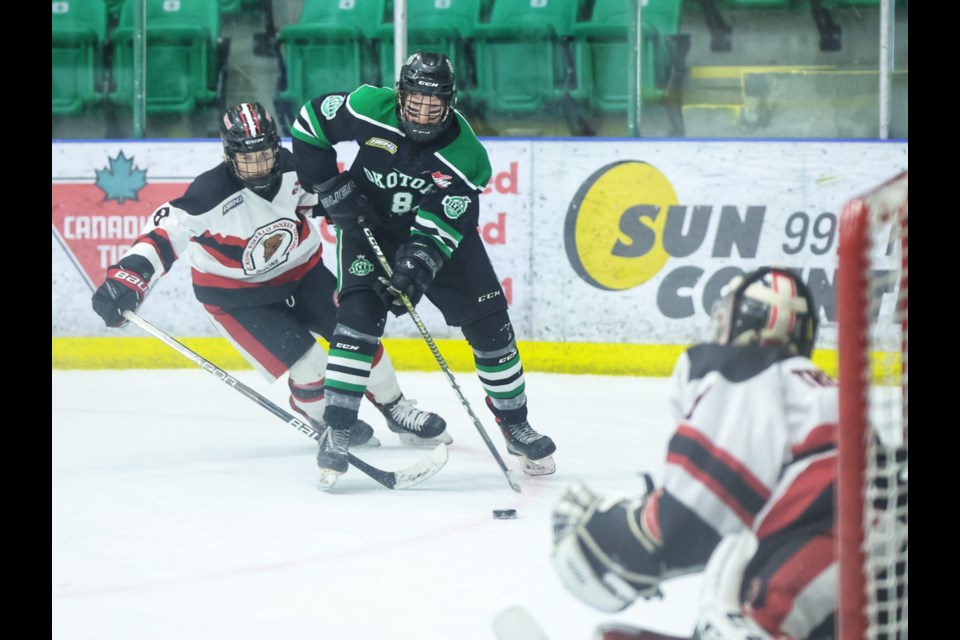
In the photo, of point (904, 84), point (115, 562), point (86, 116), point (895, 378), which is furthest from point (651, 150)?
point (895, 378)

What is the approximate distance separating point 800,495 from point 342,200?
6.15 feet

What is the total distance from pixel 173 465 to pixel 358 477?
0.52 metres

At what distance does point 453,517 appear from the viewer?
2.49 m

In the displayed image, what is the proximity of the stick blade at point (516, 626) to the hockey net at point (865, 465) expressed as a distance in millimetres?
412

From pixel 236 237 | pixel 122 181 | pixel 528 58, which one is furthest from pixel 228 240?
pixel 528 58

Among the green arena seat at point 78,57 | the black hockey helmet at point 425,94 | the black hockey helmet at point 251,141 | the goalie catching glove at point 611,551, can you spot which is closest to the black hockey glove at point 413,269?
the black hockey helmet at point 425,94

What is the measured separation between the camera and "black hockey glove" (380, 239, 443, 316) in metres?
2.69

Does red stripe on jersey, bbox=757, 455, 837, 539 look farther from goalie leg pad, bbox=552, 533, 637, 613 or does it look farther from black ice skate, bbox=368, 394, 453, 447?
black ice skate, bbox=368, 394, 453, 447

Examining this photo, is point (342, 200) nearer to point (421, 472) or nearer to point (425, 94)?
point (425, 94)

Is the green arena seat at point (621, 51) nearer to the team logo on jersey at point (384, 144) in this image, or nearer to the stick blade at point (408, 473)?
the team logo on jersey at point (384, 144)

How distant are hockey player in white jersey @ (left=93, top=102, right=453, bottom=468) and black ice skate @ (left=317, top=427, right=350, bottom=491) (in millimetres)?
400

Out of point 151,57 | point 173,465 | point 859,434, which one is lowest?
point 173,465

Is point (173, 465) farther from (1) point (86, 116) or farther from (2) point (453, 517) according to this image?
(1) point (86, 116)

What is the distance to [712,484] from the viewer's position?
3.51ft
